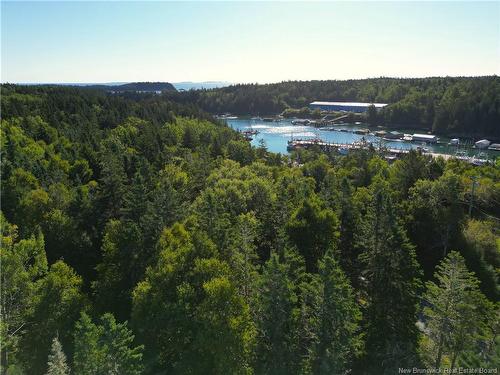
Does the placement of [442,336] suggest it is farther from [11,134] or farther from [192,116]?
[192,116]

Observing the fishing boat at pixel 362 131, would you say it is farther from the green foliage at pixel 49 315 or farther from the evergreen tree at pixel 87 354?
the evergreen tree at pixel 87 354

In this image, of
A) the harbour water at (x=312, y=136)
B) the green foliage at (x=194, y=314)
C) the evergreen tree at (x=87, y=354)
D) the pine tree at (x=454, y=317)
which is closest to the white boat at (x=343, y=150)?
the harbour water at (x=312, y=136)

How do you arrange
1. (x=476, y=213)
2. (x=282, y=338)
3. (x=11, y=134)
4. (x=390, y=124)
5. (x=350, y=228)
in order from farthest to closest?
(x=390, y=124), (x=11, y=134), (x=476, y=213), (x=350, y=228), (x=282, y=338)

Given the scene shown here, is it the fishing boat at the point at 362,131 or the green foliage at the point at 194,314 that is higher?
the green foliage at the point at 194,314

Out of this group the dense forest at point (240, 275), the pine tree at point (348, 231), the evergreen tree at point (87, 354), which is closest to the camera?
the evergreen tree at point (87, 354)

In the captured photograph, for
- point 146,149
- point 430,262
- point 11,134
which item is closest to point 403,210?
point 430,262

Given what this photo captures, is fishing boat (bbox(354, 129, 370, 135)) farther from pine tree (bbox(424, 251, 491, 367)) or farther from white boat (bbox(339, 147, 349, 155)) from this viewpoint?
pine tree (bbox(424, 251, 491, 367))

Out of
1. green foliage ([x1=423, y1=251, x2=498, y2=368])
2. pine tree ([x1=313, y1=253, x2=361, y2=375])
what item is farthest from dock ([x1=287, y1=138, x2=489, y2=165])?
pine tree ([x1=313, y1=253, x2=361, y2=375])
